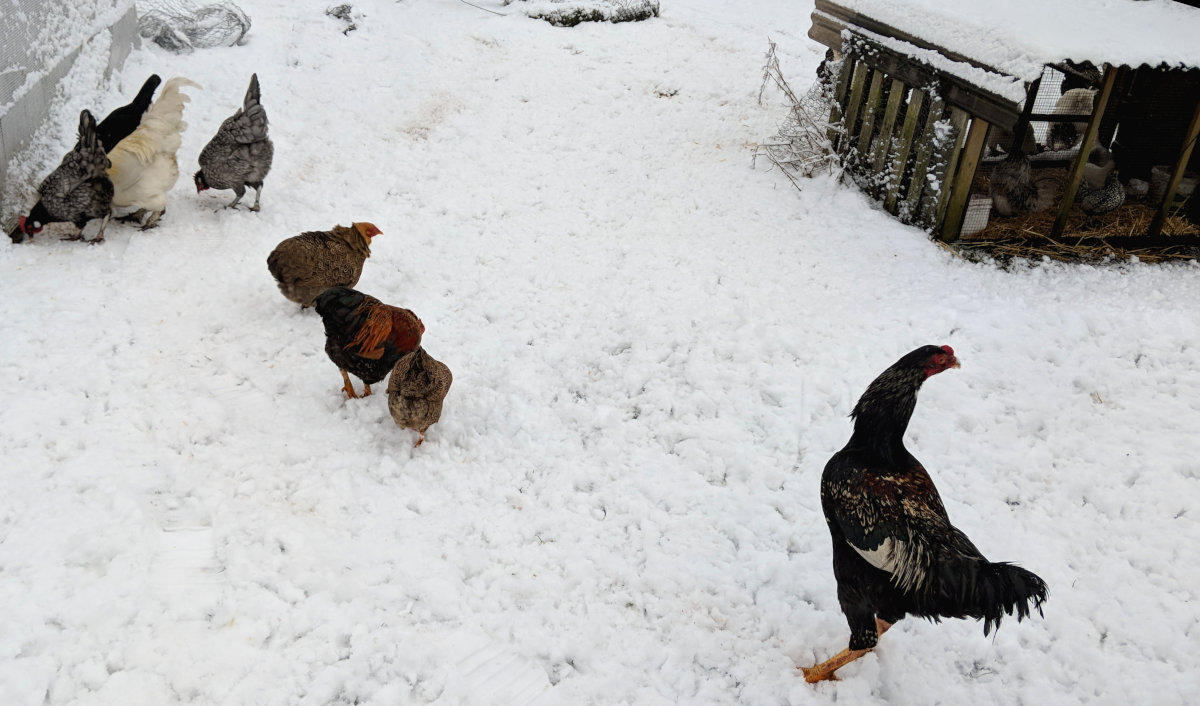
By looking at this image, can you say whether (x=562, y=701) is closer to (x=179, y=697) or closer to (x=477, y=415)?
(x=179, y=697)

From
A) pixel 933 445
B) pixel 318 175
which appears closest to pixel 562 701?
pixel 933 445

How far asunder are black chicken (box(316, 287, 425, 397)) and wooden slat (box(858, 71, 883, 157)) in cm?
577

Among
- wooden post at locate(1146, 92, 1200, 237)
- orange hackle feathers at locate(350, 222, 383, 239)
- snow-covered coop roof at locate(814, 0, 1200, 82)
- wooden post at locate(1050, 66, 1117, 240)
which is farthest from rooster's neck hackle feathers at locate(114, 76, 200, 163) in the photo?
wooden post at locate(1146, 92, 1200, 237)

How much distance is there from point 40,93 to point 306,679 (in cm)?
671

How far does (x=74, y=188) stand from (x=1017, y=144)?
969 cm

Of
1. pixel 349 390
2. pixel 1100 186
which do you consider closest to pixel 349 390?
pixel 349 390

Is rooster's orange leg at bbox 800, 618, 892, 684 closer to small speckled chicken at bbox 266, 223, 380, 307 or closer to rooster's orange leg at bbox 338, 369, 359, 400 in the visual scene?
rooster's orange leg at bbox 338, 369, 359, 400

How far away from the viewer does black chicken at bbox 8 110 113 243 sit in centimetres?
580

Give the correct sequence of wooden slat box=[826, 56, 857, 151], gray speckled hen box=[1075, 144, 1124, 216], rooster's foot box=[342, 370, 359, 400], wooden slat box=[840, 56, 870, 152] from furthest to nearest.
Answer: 1. wooden slat box=[826, 56, 857, 151]
2. wooden slat box=[840, 56, 870, 152]
3. gray speckled hen box=[1075, 144, 1124, 216]
4. rooster's foot box=[342, 370, 359, 400]

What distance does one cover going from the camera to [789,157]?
27.2 ft

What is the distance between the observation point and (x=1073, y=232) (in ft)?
22.8

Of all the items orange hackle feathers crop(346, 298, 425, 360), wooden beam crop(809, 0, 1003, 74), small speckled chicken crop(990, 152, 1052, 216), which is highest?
wooden beam crop(809, 0, 1003, 74)

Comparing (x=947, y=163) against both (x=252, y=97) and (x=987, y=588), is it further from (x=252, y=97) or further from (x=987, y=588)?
(x=252, y=97)

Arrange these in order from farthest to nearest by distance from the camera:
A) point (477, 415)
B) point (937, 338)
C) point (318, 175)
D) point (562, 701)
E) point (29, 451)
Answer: point (318, 175)
point (937, 338)
point (477, 415)
point (29, 451)
point (562, 701)
